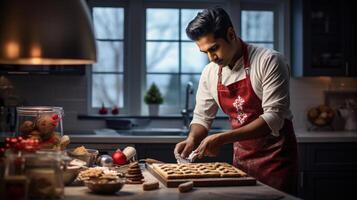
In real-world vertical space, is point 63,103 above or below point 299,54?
below

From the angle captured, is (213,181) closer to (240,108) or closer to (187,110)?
(240,108)

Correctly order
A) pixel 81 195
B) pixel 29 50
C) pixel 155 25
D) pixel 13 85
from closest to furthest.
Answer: pixel 29 50, pixel 81 195, pixel 13 85, pixel 155 25

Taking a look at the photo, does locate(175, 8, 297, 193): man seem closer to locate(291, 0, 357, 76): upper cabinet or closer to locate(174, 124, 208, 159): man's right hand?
locate(174, 124, 208, 159): man's right hand

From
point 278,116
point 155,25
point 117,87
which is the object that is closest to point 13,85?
point 117,87

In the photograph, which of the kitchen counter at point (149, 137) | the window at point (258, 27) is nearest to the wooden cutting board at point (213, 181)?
the kitchen counter at point (149, 137)

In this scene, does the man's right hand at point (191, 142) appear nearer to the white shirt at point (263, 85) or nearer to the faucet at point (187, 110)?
the white shirt at point (263, 85)

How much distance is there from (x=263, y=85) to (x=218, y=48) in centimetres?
29

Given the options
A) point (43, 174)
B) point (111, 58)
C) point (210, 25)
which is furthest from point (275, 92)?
point (111, 58)

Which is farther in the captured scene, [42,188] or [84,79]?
→ [84,79]

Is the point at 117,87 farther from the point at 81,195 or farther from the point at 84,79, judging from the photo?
the point at 81,195

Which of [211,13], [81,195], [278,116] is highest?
[211,13]

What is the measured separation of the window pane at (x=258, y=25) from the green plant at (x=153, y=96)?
3.13 feet

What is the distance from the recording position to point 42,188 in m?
1.88

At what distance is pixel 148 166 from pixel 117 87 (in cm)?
241
